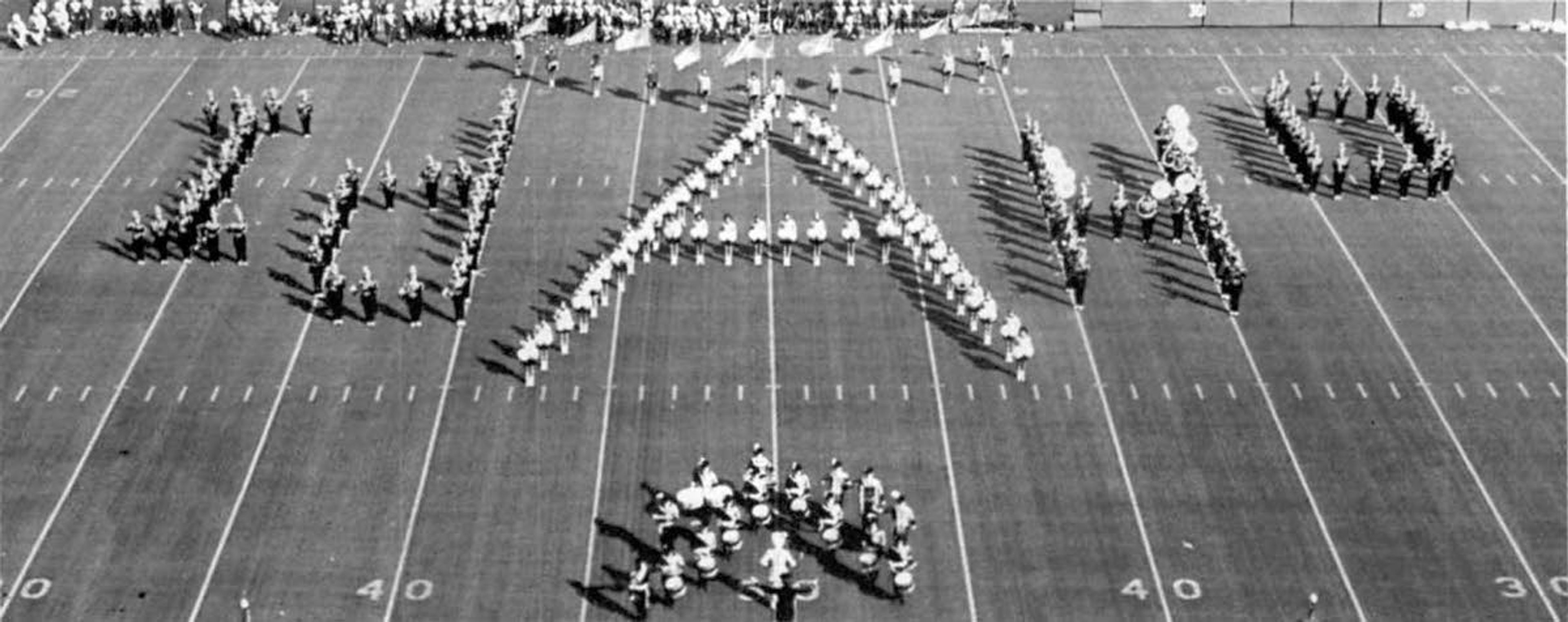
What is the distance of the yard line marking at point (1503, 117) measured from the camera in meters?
53.4

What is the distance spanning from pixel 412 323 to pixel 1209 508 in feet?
57.3

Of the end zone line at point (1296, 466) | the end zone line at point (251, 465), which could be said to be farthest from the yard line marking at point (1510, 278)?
the end zone line at point (251, 465)

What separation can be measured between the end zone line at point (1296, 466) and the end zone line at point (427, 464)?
15697mm

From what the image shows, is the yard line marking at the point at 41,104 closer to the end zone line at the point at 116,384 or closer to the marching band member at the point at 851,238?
the end zone line at the point at 116,384

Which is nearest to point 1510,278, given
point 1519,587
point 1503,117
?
point 1503,117

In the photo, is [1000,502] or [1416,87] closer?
[1000,502]

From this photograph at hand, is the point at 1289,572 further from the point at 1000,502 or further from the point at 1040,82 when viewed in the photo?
the point at 1040,82

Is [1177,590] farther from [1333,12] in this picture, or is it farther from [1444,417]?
[1333,12]

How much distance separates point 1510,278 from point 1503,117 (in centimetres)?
1135

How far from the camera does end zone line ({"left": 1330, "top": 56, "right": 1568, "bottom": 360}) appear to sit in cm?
4372

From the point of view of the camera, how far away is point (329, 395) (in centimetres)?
4094

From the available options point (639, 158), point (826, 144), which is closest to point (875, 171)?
point (826, 144)

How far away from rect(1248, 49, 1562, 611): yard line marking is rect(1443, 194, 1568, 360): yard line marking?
10.3 feet

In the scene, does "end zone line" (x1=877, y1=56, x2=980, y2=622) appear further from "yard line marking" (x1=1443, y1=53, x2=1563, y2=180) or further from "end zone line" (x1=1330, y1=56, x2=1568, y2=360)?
"yard line marking" (x1=1443, y1=53, x2=1563, y2=180)
